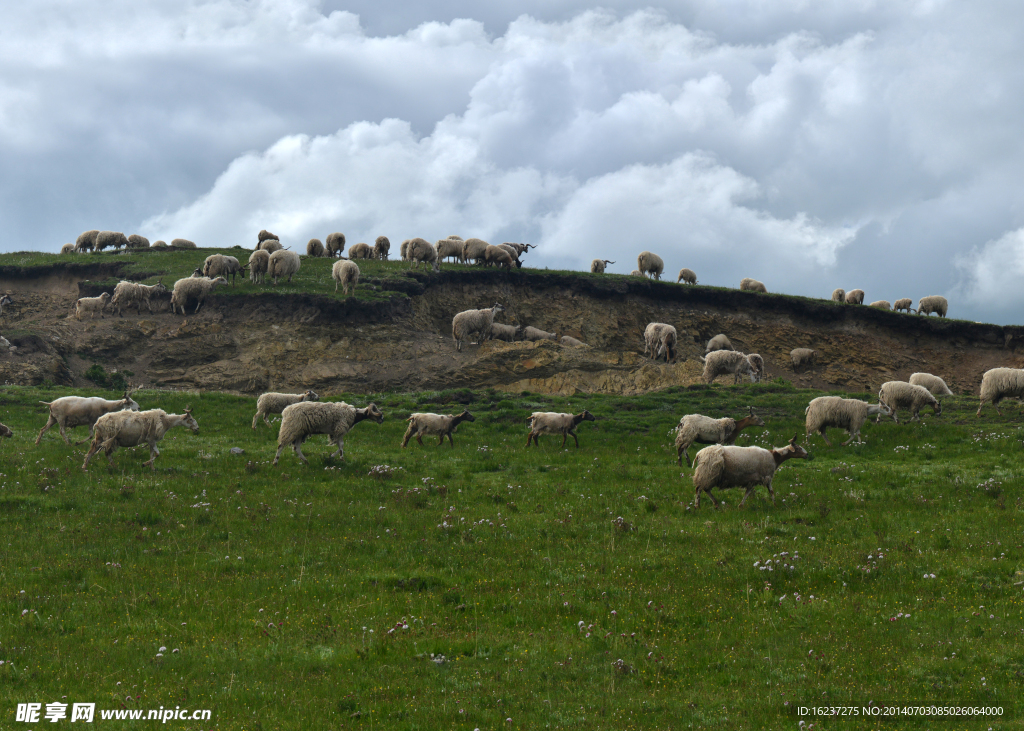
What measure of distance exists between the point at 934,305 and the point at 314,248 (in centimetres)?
4658

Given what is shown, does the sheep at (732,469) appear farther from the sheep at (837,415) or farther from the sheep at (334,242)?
the sheep at (334,242)

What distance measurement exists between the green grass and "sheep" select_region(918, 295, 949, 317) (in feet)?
131

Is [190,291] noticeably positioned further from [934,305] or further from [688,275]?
[934,305]

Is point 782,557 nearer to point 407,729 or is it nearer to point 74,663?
point 407,729

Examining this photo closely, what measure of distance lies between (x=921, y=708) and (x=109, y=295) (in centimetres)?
4407

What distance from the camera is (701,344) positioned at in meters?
47.2

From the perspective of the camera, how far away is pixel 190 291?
131 ft

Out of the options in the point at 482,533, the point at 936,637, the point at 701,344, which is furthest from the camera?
the point at 701,344

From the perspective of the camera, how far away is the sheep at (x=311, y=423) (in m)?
19.7

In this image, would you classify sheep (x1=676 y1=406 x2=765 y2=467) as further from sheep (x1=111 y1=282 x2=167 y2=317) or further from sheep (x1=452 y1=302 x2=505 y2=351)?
sheep (x1=111 y1=282 x2=167 y2=317)

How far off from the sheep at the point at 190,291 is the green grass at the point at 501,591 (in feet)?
72.3

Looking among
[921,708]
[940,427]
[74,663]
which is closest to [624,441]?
[940,427]

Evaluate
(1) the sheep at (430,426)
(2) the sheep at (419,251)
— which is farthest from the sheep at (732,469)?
(2) the sheep at (419,251)

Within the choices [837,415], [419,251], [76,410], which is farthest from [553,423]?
[419,251]
